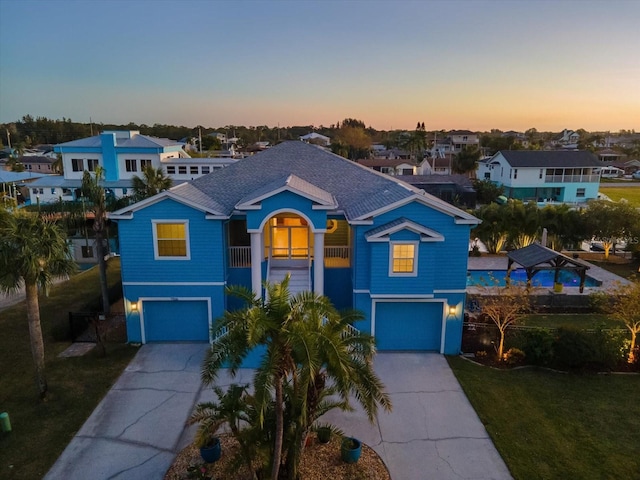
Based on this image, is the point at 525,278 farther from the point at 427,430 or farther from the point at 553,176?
the point at 553,176

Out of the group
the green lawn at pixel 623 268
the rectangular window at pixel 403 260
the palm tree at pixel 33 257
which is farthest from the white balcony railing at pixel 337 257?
the green lawn at pixel 623 268

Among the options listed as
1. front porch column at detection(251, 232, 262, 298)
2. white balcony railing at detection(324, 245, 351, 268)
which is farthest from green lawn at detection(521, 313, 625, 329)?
front porch column at detection(251, 232, 262, 298)

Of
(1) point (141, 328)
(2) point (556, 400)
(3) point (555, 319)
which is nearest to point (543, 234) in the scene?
(3) point (555, 319)

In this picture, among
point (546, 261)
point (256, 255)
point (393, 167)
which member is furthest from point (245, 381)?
point (393, 167)

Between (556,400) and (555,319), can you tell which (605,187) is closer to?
(555,319)

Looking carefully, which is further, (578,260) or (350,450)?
(578,260)

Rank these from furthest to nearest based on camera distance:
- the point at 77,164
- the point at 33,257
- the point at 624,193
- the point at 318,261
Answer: the point at 624,193 < the point at 77,164 < the point at 318,261 < the point at 33,257
